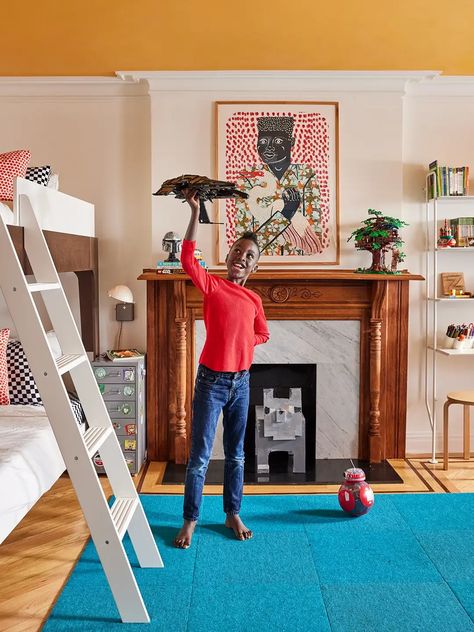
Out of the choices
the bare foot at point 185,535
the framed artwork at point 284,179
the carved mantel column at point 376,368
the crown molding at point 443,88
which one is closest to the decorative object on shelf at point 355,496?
the bare foot at point 185,535

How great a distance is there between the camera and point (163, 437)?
15.9 ft

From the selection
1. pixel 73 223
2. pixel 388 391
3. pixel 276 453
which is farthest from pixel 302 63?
pixel 276 453

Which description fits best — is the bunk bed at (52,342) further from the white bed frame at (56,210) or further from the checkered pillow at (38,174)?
the checkered pillow at (38,174)

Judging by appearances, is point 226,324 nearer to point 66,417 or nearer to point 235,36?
point 66,417

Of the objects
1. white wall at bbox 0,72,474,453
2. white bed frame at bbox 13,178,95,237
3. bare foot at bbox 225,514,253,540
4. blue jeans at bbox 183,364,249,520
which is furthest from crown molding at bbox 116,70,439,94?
bare foot at bbox 225,514,253,540

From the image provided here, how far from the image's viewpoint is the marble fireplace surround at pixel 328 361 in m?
4.78

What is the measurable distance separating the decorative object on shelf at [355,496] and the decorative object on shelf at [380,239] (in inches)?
55.8

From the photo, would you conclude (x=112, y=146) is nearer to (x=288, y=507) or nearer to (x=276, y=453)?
(x=276, y=453)

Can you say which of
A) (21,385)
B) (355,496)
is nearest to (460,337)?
(355,496)

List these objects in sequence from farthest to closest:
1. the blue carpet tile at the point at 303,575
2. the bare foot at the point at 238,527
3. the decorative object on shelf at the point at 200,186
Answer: the bare foot at the point at 238,527 < the decorative object on shelf at the point at 200,186 < the blue carpet tile at the point at 303,575

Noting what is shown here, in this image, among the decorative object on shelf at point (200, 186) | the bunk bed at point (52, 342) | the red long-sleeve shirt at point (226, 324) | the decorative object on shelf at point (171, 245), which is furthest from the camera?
the decorative object on shelf at point (171, 245)

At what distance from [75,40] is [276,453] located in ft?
9.60

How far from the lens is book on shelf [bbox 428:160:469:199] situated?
15.3 feet

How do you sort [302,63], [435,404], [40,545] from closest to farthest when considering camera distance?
[40,545]
[302,63]
[435,404]
